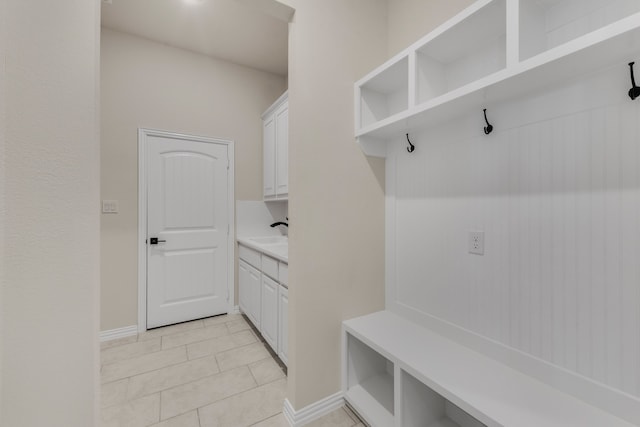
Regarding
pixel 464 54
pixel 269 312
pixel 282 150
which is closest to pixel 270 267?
pixel 269 312

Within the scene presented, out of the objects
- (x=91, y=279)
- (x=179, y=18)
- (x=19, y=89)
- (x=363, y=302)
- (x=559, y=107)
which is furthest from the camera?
(x=179, y=18)

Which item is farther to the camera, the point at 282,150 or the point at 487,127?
the point at 282,150

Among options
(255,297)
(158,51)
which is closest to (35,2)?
(255,297)

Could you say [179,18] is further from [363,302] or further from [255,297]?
[363,302]

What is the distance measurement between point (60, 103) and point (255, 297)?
2125mm

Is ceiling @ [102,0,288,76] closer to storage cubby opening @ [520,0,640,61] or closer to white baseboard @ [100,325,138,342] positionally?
storage cubby opening @ [520,0,640,61]

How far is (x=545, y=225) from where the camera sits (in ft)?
3.70

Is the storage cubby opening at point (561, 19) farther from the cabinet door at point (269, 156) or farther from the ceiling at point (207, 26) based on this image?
the cabinet door at point (269, 156)

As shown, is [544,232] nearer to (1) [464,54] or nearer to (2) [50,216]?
(1) [464,54]

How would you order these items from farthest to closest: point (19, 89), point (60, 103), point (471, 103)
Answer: point (471, 103) → point (60, 103) → point (19, 89)

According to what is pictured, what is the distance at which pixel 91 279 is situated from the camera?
80 centimetres

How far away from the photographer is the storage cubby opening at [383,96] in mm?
1634

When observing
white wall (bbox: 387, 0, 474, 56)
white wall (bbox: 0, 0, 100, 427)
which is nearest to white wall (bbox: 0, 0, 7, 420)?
white wall (bbox: 0, 0, 100, 427)

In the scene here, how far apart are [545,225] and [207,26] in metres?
2.99
